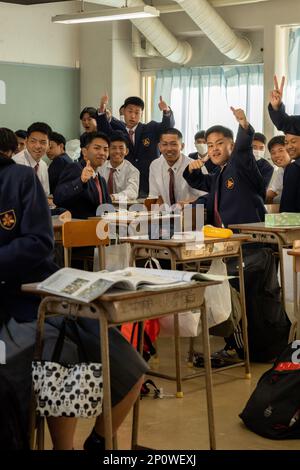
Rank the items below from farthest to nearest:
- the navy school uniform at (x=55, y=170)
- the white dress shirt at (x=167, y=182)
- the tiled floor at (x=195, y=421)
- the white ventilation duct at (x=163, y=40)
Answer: the white ventilation duct at (x=163, y=40)
the navy school uniform at (x=55, y=170)
the white dress shirt at (x=167, y=182)
the tiled floor at (x=195, y=421)

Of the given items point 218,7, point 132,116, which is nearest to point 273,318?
point 132,116

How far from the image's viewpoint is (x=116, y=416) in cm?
292

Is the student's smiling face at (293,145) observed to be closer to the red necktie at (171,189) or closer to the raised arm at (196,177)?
the raised arm at (196,177)

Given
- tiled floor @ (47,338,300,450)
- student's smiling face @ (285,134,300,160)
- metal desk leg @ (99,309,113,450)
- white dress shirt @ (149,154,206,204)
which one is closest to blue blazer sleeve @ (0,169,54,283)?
metal desk leg @ (99,309,113,450)

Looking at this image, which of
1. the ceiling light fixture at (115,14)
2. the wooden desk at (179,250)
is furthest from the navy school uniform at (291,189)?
the ceiling light fixture at (115,14)

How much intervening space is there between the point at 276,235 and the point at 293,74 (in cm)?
573

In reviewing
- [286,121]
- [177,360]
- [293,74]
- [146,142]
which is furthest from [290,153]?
[293,74]

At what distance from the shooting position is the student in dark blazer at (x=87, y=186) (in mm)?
6270

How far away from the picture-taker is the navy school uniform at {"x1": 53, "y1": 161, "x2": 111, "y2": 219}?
6.27 m

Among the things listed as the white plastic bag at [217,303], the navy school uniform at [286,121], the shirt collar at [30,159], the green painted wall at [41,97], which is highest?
the green painted wall at [41,97]

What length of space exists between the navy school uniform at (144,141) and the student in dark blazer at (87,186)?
239 cm

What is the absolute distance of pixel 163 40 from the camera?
10797 millimetres

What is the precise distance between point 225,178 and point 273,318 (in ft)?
3.62

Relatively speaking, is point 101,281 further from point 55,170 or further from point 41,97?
point 41,97
